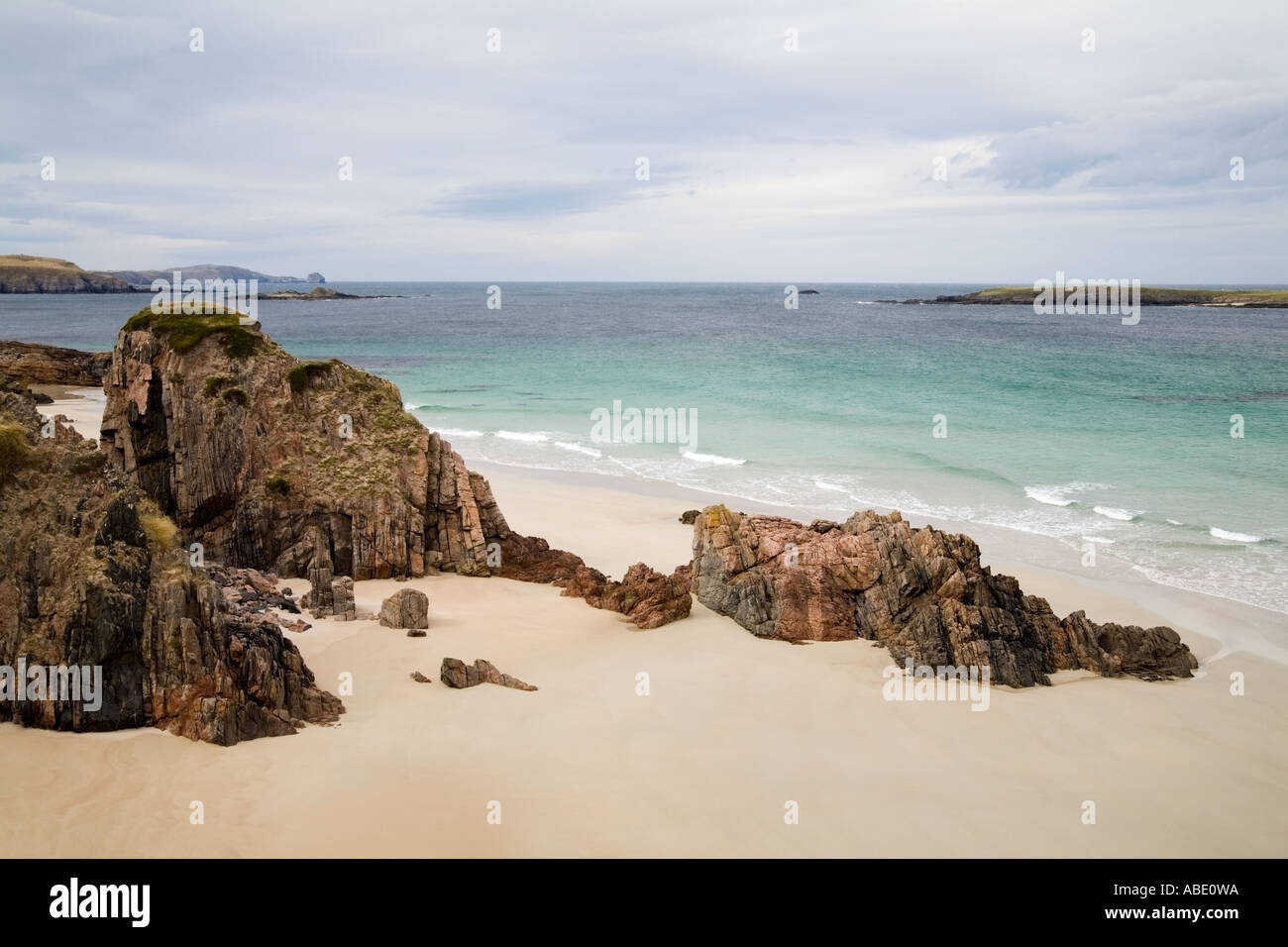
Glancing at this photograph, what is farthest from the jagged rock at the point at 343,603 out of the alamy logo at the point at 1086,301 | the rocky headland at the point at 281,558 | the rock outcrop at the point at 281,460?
the alamy logo at the point at 1086,301

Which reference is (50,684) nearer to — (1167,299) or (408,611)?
(408,611)

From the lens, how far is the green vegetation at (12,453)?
1341cm

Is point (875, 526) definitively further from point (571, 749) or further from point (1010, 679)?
point (571, 749)

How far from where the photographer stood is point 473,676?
1528 centimetres

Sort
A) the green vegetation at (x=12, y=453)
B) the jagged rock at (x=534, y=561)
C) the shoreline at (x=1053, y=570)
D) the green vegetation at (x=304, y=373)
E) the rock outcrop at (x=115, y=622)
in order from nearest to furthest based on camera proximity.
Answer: the rock outcrop at (x=115, y=622) → the green vegetation at (x=12, y=453) → the shoreline at (x=1053, y=570) → the jagged rock at (x=534, y=561) → the green vegetation at (x=304, y=373)

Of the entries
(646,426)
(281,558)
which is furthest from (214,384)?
(646,426)

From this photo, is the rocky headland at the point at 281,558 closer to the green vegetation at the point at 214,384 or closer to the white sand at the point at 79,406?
the green vegetation at the point at 214,384

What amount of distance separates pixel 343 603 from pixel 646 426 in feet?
97.9

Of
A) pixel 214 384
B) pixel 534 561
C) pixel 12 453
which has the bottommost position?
pixel 534 561

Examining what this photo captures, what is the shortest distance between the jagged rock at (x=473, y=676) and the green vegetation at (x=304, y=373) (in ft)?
33.0

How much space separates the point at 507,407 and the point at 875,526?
35.9 meters

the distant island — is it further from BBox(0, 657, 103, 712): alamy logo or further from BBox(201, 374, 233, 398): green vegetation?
BBox(0, 657, 103, 712): alamy logo

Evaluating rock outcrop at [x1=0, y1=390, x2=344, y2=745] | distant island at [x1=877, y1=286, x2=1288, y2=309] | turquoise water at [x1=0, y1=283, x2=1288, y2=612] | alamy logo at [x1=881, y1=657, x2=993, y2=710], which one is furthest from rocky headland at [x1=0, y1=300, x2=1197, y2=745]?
distant island at [x1=877, y1=286, x2=1288, y2=309]

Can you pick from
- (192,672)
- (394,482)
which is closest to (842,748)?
(192,672)
